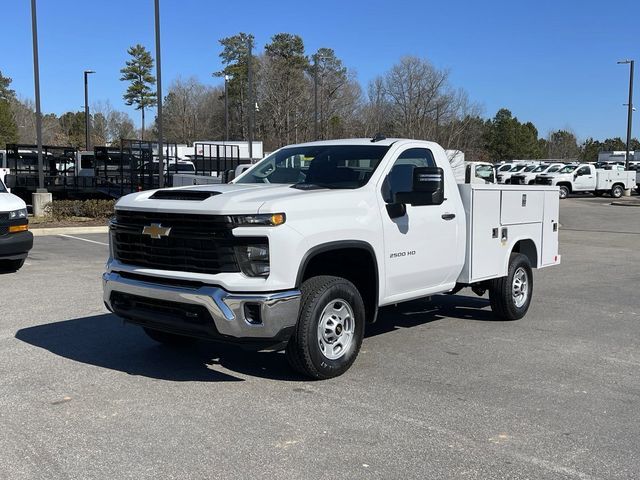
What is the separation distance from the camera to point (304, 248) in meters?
4.97

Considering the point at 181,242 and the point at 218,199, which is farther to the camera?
the point at 181,242

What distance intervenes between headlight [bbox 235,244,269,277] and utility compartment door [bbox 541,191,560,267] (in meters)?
4.75

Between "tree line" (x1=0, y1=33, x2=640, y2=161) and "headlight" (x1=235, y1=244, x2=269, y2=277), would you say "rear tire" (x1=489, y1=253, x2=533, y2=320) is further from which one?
"tree line" (x1=0, y1=33, x2=640, y2=161)

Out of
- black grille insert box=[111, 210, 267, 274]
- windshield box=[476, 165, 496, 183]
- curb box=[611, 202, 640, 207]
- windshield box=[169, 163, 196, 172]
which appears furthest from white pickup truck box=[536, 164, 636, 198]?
black grille insert box=[111, 210, 267, 274]

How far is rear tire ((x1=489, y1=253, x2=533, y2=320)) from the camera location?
7.61m

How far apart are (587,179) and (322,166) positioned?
3648 cm

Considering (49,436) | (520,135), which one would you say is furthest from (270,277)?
(520,135)

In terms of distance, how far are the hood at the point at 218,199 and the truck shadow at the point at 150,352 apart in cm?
143

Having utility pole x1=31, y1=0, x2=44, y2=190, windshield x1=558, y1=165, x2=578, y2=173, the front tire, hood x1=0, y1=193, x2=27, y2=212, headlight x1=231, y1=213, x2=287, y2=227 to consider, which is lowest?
the front tire

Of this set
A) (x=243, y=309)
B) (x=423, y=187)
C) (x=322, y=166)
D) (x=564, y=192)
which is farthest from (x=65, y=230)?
(x=564, y=192)

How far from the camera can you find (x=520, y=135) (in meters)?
88.3

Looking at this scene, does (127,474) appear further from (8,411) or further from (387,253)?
(387,253)

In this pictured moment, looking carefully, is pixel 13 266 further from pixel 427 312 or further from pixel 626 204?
pixel 626 204

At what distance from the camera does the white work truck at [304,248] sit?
189 inches
